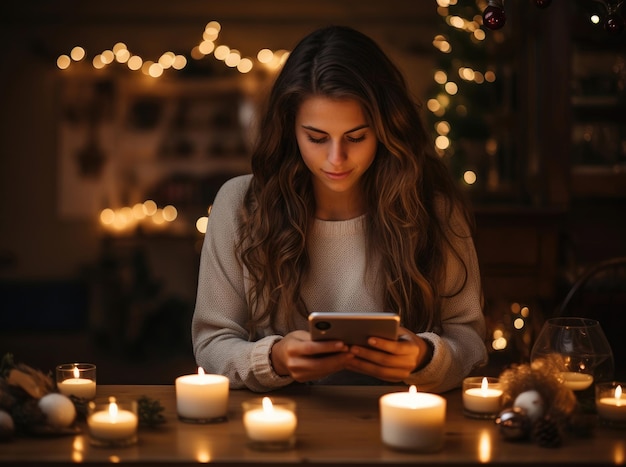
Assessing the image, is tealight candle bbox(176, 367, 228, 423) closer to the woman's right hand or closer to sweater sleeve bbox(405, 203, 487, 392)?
the woman's right hand

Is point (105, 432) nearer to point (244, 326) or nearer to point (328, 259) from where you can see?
point (244, 326)

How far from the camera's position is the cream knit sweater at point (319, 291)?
6.86 ft

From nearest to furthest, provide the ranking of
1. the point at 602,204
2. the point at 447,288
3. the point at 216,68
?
the point at 447,288 → the point at 602,204 → the point at 216,68

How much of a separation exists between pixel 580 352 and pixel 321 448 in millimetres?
564

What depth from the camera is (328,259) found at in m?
2.25

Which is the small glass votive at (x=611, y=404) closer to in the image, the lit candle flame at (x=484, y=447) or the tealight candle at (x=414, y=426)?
the lit candle flame at (x=484, y=447)

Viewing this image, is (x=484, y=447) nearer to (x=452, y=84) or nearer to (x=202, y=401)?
(x=202, y=401)

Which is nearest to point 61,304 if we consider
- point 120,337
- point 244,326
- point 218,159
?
point 120,337

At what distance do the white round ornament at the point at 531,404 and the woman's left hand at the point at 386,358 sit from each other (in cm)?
27

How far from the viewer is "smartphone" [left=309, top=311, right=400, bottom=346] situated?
162 centimetres

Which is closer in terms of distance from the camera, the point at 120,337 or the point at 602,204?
the point at 602,204

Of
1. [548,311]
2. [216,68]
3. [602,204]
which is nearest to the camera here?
[548,311]

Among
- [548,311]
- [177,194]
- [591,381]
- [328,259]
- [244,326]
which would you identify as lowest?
[591,381]

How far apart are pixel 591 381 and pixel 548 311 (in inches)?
85.3
